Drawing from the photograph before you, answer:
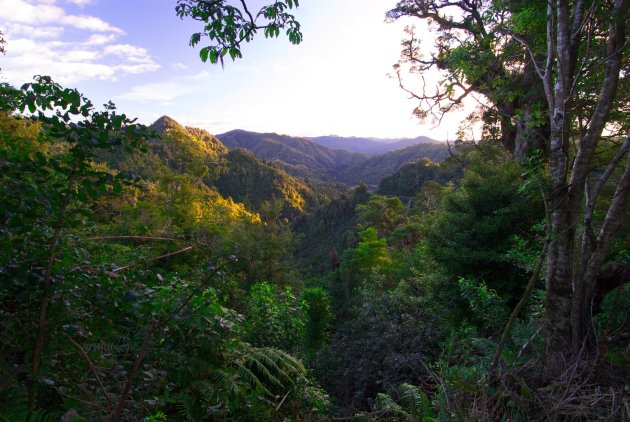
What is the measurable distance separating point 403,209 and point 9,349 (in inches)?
1364

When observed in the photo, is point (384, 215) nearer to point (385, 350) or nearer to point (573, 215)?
point (385, 350)

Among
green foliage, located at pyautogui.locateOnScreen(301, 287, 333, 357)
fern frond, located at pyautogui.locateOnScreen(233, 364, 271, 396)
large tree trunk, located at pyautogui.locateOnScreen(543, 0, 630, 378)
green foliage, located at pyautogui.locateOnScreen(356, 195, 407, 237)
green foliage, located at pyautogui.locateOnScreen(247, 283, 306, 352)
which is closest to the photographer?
large tree trunk, located at pyautogui.locateOnScreen(543, 0, 630, 378)

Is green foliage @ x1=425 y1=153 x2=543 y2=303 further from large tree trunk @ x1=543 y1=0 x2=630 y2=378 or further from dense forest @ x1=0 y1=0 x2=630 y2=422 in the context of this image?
large tree trunk @ x1=543 y1=0 x2=630 y2=378

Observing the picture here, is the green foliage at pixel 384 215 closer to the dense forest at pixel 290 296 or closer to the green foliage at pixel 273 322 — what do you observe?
the dense forest at pixel 290 296

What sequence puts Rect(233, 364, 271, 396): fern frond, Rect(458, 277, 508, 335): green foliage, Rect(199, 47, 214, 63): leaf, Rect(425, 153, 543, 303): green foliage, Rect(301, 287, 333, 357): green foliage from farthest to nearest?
Rect(301, 287, 333, 357): green foliage < Rect(425, 153, 543, 303): green foliage < Rect(458, 277, 508, 335): green foliage < Rect(233, 364, 271, 396): fern frond < Rect(199, 47, 214, 63): leaf

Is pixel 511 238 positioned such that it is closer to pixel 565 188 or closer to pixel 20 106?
pixel 565 188

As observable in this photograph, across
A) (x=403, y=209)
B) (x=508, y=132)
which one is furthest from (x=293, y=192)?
(x=508, y=132)

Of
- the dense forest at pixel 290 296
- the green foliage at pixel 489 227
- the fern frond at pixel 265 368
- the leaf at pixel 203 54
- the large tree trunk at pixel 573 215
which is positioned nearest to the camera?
the dense forest at pixel 290 296

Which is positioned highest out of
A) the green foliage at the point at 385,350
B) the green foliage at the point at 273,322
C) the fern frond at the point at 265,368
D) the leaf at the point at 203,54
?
the leaf at the point at 203,54

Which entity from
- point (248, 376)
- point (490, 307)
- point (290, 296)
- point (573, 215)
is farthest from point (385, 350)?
point (573, 215)

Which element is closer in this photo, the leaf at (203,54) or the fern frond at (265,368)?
the leaf at (203,54)

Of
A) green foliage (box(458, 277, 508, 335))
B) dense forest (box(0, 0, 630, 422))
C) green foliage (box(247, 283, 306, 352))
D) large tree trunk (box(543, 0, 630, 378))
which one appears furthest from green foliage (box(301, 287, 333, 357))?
large tree trunk (box(543, 0, 630, 378))

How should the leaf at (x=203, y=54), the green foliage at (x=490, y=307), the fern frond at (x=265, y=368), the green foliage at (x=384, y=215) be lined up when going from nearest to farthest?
the leaf at (x=203, y=54) < the fern frond at (x=265, y=368) < the green foliage at (x=490, y=307) < the green foliage at (x=384, y=215)

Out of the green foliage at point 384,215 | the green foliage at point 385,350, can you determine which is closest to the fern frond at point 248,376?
the green foliage at point 385,350
